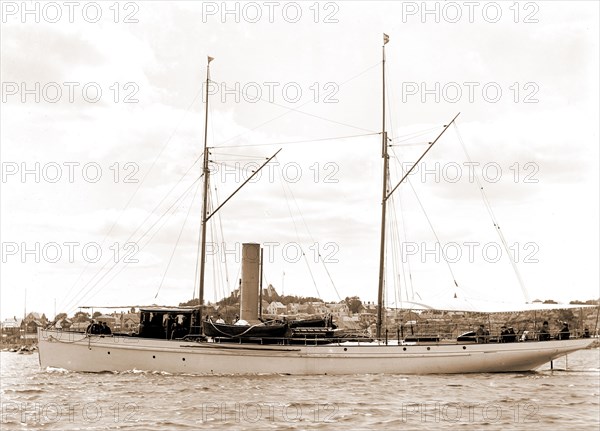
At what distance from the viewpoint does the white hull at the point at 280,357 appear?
40.5m

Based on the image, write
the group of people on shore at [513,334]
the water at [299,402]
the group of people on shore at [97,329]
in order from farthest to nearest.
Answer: the group of people on shore at [513,334], the group of people on shore at [97,329], the water at [299,402]

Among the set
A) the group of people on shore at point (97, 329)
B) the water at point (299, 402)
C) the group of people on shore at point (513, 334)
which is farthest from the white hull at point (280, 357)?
the water at point (299, 402)

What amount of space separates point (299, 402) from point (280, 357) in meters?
11.6

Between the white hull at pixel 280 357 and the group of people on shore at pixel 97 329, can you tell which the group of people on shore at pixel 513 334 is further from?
the group of people on shore at pixel 97 329

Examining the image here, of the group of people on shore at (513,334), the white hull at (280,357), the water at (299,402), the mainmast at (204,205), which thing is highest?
the mainmast at (204,205)

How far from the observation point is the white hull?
40531 millimetres

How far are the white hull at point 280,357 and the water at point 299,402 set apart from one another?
105 centimetres

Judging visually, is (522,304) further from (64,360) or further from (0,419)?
(0,419)

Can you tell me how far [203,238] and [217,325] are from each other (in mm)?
6983

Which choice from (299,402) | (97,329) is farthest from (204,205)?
(299,402)

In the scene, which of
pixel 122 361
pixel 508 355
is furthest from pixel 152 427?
pixel 508 355

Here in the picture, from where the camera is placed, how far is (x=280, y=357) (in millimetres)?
40719

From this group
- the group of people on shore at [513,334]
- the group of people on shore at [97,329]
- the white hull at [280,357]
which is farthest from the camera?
the group of people on shore at [513,334]

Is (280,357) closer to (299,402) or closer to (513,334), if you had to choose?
(299,402)
